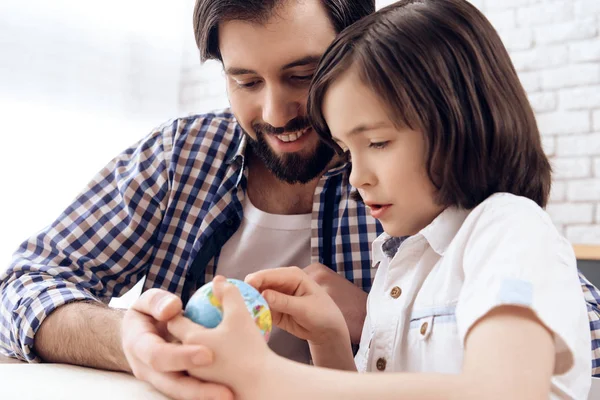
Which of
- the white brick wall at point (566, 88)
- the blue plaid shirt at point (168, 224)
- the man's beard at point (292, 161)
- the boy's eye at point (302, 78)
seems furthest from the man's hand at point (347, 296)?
the white brick wall at point (566, 88)

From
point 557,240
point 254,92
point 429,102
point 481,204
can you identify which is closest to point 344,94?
point 429,102

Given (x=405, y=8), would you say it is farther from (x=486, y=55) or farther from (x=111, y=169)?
(x=111, y=169)

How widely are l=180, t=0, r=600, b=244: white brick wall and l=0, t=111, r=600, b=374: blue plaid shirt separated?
4.98 feet

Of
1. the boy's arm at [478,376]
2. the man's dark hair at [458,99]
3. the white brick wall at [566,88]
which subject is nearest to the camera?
the boy's arm at [478,376]

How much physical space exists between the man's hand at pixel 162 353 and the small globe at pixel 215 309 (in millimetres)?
24

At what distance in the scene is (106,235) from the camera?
59.9 inches

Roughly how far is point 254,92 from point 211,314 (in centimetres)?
78

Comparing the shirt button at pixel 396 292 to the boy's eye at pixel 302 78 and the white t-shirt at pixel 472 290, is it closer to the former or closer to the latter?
the white t-shirt at pixel 472 290

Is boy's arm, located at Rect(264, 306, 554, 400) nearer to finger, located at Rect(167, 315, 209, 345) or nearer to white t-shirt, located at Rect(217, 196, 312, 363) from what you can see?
finger, located at Rect(167, 315, 209, 345)

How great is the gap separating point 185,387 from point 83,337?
45cm

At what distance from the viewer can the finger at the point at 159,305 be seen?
30.8 inches

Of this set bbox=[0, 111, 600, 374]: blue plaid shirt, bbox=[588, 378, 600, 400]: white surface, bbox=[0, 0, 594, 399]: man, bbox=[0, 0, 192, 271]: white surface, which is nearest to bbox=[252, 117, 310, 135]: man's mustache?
bbox=[0, 0, 594, 399]: man

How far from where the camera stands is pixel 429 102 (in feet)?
2.92

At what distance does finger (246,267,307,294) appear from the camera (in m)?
0.95
